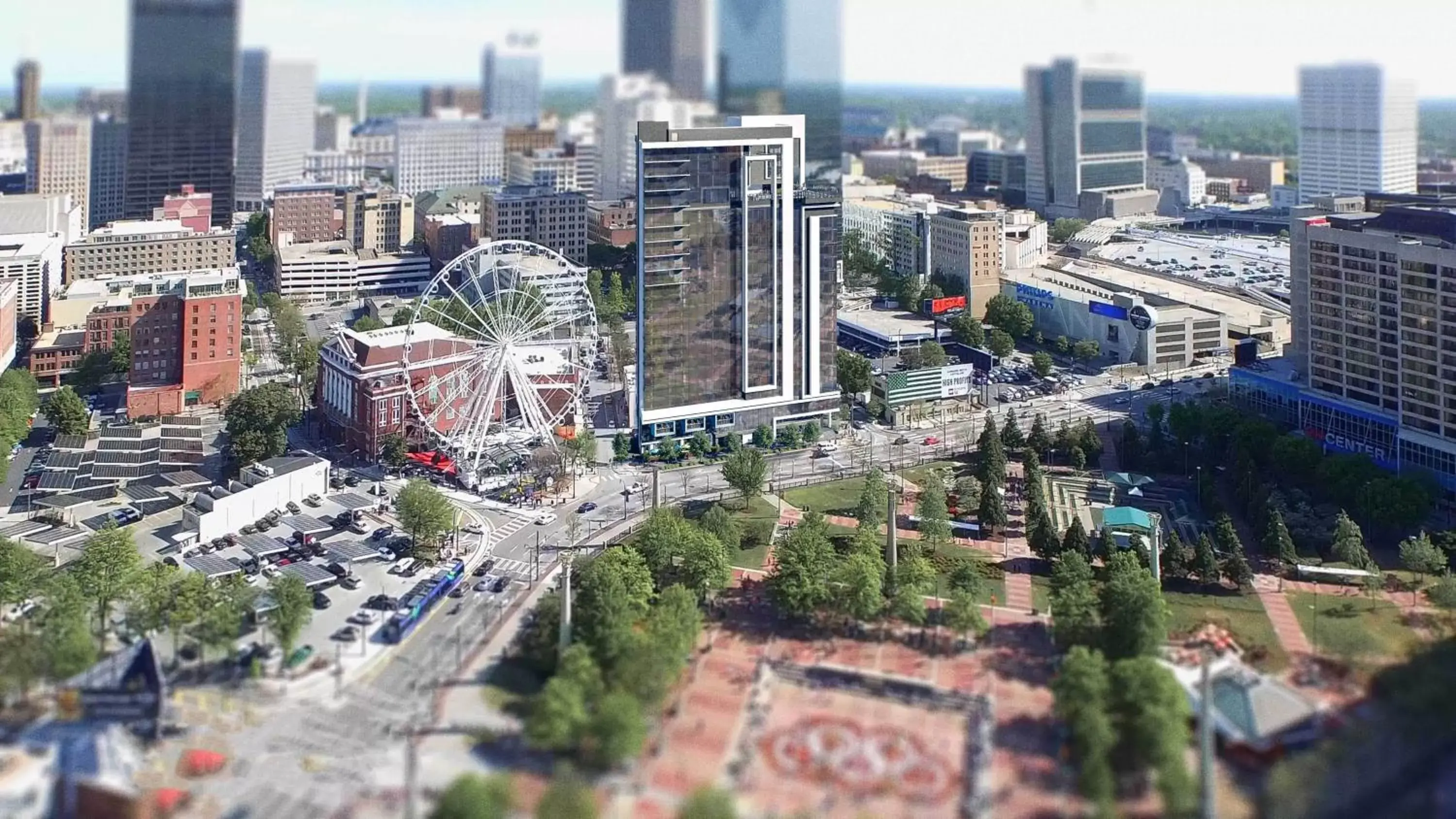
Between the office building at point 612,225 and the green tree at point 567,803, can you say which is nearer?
the green tree at point 567,803

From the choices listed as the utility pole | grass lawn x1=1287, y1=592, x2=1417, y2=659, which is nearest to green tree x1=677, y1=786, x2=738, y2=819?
the utility pole

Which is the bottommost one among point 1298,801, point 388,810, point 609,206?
point 388,810

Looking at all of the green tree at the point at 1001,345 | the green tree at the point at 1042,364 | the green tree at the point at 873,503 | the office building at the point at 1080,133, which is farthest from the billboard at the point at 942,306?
the office building at the point at 1080,133

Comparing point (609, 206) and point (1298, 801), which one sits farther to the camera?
point (609, 206)

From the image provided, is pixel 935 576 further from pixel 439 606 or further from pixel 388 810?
pixel 388 810

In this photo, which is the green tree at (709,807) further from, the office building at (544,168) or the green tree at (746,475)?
the office building at (544,168)

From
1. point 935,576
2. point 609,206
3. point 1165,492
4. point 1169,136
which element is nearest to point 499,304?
point 935,576
